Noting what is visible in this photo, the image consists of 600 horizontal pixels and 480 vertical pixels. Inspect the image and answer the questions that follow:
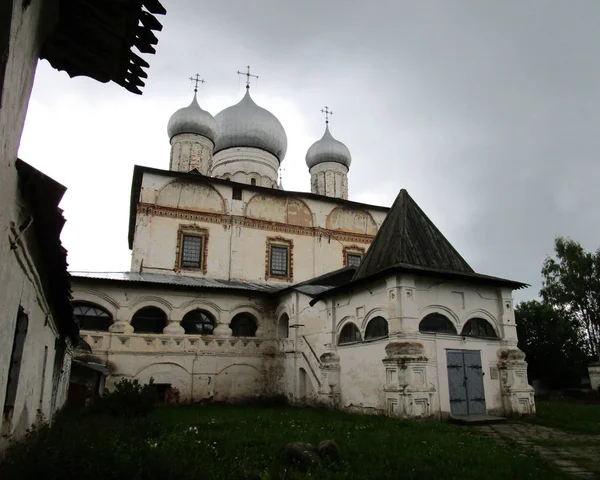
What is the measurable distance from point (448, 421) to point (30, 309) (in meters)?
8.68

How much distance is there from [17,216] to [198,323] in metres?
13.7

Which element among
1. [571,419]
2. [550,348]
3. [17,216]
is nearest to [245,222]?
[571,419]

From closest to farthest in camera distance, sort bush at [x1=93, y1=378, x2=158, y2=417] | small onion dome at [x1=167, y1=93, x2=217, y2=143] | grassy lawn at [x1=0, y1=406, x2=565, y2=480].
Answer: grassy lawn at [x1=0, y1=406, x2=565, y2=480]
bush at [x1=93, y1=378, x2=158, y2=417]
small onion dome at [x1=167, y1=93, x2=217, y2=143]

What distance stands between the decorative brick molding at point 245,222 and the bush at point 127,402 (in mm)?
9811

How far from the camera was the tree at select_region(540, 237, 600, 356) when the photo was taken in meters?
25.7

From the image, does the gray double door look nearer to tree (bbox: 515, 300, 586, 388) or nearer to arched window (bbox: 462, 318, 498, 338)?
arched window (bbox: 462, 318, 498, 338)

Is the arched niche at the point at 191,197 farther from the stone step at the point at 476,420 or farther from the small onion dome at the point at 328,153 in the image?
the stone step at the point at 476,420

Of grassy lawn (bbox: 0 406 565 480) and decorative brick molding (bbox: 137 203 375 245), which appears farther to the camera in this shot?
decorative brick molding (bbox: 137 203 375 245)

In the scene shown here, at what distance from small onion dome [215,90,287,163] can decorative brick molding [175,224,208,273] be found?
7.68 metres

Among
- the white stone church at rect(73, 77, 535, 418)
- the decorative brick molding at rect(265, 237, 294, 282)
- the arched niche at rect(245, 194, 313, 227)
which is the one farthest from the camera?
the arched niche at rect(245, 194, 313, 227)

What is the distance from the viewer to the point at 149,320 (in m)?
16.6

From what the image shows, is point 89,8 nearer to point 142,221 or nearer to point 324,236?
point 142,221

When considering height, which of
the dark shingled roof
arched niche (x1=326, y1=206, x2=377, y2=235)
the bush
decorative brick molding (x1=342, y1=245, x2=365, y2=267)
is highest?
arched niche (x1=326, y1=206, x2=377, y2=235)

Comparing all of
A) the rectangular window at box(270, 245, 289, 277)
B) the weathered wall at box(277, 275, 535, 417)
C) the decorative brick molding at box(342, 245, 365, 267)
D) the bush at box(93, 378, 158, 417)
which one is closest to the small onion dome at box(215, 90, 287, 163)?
the rectangular window at box(270, 245, 289, 277)
